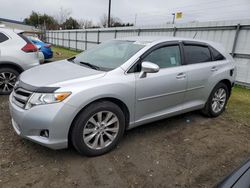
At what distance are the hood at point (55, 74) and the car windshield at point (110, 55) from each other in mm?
213

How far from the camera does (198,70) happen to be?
152 inches

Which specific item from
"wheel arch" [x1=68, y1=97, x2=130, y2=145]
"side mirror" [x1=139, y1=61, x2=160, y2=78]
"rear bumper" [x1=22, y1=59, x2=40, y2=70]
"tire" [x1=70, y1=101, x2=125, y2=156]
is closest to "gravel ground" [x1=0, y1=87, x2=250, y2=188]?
"tire" [x1=70, y1=101, x2=125, y2=156]

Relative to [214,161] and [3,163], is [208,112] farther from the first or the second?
[3,163]

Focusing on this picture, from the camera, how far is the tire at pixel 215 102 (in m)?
4.30

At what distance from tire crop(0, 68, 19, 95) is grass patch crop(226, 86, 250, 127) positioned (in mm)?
5165

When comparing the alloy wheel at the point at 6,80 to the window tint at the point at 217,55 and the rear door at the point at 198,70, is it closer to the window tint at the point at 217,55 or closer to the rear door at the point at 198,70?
the rear door at the point at 198,70

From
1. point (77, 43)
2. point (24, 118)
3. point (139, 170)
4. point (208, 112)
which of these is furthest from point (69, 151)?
point (77, 43)

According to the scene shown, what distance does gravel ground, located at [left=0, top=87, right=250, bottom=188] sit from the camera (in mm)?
2465

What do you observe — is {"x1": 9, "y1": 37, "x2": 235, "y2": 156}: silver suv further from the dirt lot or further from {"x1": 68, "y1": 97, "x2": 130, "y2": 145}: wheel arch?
the dirt lot

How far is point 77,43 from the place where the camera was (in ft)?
69.3

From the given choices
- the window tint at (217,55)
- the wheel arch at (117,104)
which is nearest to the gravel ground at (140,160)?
the wheel arch at (117,104)

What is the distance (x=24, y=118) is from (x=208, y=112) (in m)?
3.48

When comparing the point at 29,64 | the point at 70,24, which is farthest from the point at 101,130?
the point at 70,24

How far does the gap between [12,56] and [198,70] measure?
4.25 meters
